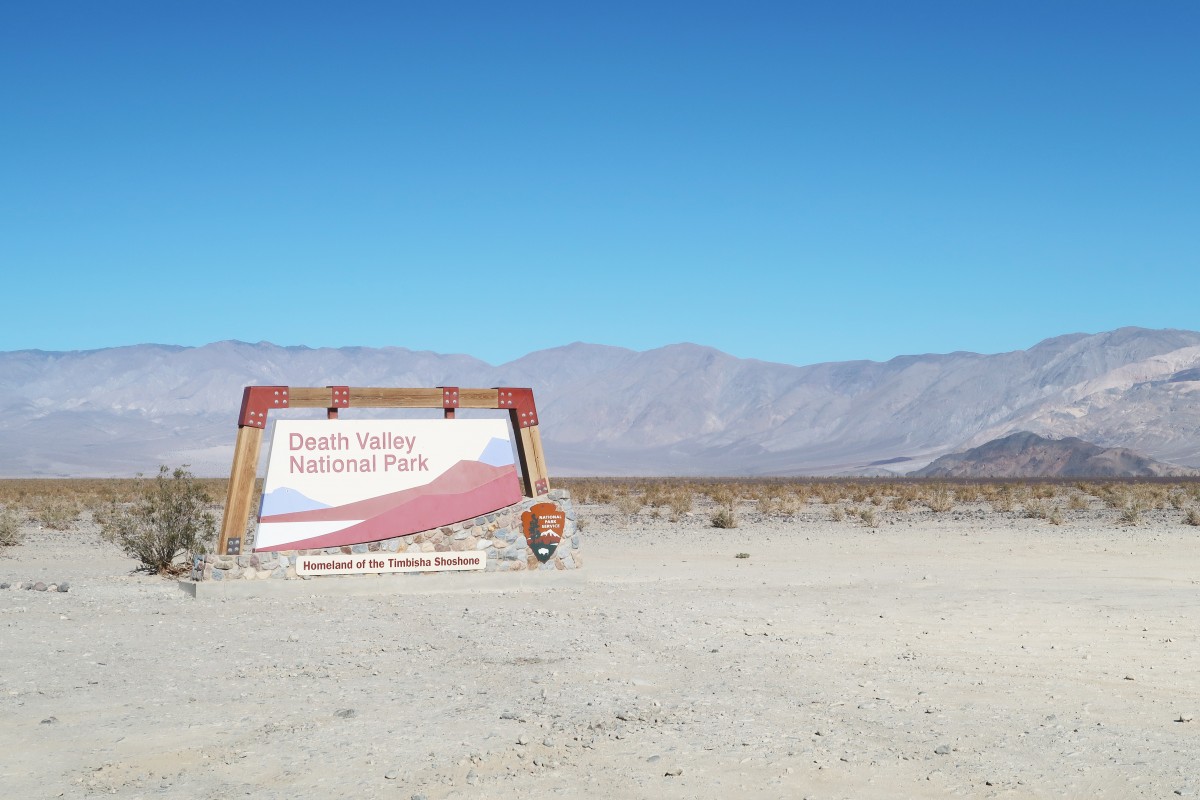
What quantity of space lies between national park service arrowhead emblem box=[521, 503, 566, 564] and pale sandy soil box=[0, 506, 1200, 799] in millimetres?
950

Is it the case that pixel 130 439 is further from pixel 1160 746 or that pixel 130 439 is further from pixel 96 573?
pixel 1160 746

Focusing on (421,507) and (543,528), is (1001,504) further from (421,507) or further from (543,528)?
(421,507)

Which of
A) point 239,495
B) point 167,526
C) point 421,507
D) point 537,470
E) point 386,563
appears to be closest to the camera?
point 239,495

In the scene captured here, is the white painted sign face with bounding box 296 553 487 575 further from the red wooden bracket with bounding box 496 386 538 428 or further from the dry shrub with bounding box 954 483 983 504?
the dry shrub with bounding box 954 483 983 504

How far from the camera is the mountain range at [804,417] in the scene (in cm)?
13325

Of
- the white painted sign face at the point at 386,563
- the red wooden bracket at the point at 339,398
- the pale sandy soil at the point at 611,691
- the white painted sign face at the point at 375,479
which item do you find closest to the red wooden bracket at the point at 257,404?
the white painted sign face at the point at 375,479

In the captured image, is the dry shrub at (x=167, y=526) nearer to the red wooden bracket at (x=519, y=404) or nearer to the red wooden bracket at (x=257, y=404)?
the red wooden bracket at (x=257, y=404)

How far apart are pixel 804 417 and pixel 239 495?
522 feet

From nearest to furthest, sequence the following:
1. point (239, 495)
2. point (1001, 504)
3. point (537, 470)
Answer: point (239, 495), point (537, 470), point (1001, 504)

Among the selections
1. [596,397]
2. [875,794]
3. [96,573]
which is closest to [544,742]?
[875,794]

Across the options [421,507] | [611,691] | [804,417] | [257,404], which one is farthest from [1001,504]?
[804,417]

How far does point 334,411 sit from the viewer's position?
16.0 m

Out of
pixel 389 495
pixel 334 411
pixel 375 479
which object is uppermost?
pixel 334 411

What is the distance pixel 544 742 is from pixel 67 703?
12.0 feet
